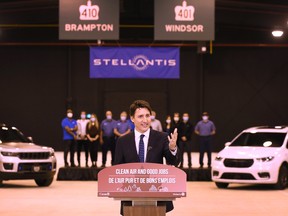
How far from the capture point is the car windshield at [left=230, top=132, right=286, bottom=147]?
73.0 ft

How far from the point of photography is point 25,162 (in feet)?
69.4

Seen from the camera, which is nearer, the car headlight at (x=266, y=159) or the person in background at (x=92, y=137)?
the car headlight at (x=266, y=159)

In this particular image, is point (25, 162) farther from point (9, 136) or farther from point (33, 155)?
point (9, 136)

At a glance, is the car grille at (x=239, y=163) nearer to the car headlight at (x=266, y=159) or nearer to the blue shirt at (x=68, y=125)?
the car headlight at (x=266, y=159)

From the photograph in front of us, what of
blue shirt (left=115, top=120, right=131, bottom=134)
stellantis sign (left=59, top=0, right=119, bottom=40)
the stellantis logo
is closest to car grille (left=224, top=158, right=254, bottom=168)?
stellantis sign (left=59, top=0, right=119, bottom=40)

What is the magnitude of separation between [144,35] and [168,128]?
1357 centimetres

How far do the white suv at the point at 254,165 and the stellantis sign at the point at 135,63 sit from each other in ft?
34.3

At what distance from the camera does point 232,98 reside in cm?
4244

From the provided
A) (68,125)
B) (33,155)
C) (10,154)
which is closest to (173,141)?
(10,154)

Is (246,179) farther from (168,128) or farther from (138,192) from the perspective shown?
(138,192)

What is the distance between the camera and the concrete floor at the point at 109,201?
15617 mm

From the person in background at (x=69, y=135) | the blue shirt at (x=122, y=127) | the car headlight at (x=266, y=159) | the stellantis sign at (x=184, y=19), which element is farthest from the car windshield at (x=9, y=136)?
the car headlight at (x=266, y=159)

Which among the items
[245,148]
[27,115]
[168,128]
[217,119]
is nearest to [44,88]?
[27,115]

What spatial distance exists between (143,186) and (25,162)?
14338 mm
